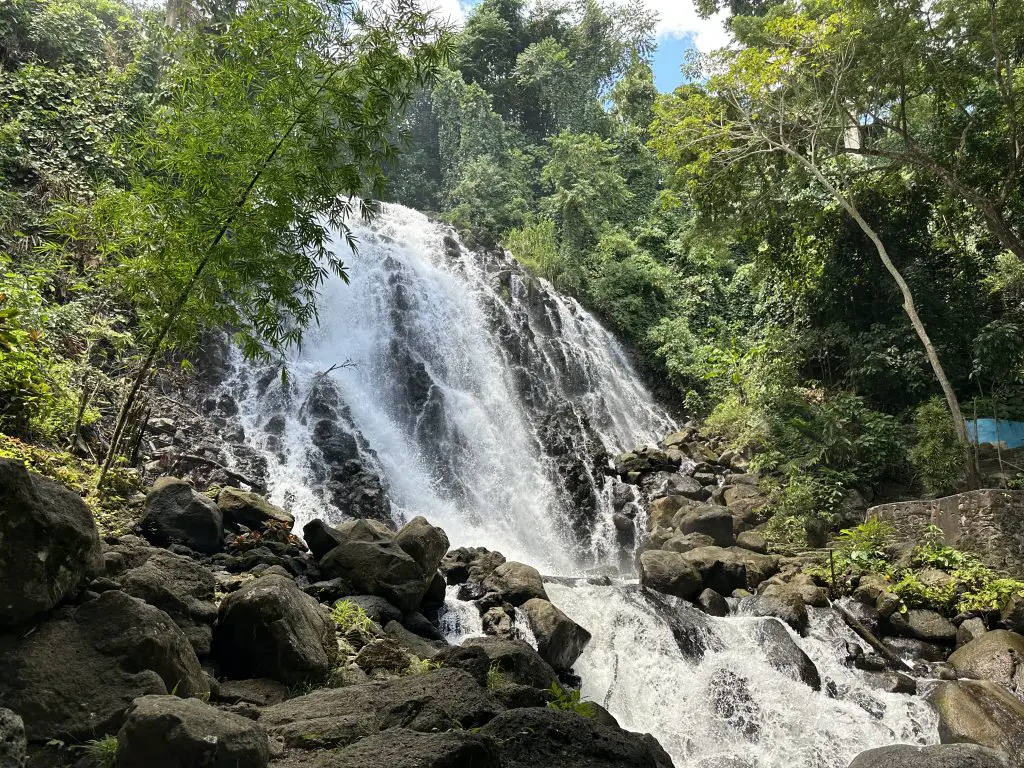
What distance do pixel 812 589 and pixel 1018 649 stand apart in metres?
2.43

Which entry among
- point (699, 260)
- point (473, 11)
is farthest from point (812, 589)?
point (473, 11)

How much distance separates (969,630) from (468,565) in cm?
652

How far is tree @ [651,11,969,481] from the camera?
12180 mm

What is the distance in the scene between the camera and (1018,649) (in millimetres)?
7215

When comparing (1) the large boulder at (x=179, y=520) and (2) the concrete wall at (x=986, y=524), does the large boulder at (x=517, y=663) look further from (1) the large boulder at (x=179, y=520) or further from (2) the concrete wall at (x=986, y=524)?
(2) the concrete wall at (x=986, y=524)

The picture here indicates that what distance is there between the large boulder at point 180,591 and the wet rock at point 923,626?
8421 mm

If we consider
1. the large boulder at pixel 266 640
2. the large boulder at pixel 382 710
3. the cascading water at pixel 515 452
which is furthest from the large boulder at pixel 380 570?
the large boulder at pixel 382 710

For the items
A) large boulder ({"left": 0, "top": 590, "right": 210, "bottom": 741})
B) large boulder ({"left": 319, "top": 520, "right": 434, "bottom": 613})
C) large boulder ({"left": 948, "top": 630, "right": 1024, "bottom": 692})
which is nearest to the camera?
large boulder ({"left": 0, "top": 590, "right": 210, "bottom": 741})

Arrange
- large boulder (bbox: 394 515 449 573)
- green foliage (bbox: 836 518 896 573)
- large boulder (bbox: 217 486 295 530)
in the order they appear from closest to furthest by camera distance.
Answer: large boulder (bbox: 394 515 449 573), large boulder (bbox: 217 486 295 530), green foliage (bbox: 836 518 896 573)

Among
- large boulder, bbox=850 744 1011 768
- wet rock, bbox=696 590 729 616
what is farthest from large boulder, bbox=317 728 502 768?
wet rock, bbox=696 590 729 616

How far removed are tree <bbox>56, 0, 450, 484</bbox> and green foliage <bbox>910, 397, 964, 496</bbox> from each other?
1055cm

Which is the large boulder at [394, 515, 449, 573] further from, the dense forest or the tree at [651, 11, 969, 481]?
the tree at [651, 11, 969, 481]

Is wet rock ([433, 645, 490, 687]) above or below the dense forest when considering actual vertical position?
below

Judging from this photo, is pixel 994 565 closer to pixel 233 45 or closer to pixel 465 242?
pixel 233 45
